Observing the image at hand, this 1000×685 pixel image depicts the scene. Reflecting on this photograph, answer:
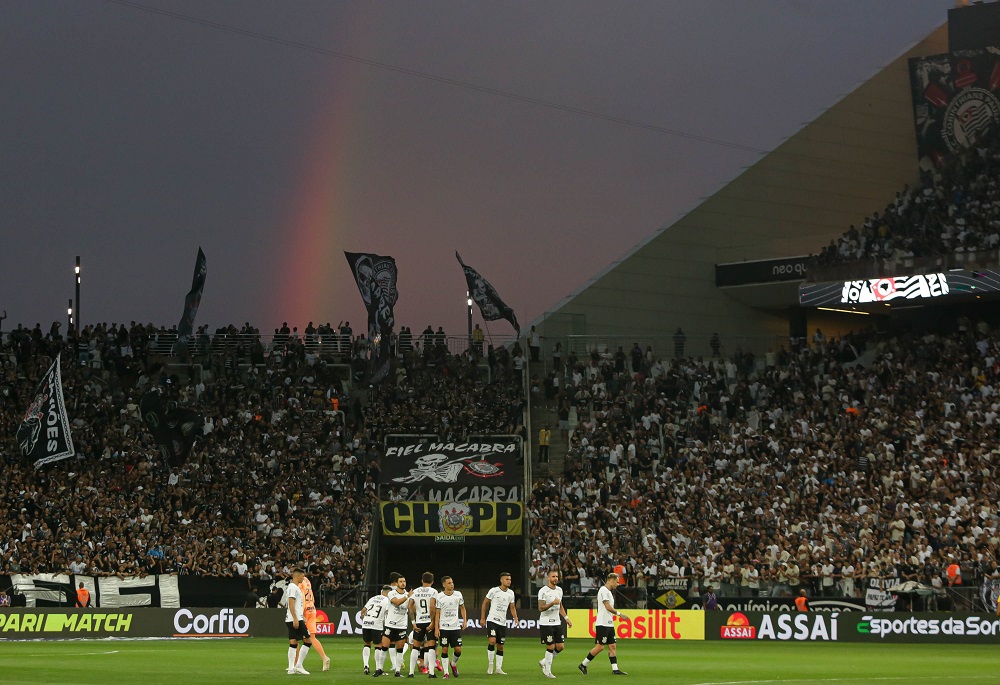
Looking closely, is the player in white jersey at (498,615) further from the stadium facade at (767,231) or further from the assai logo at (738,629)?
the stadium facade at (767,231)

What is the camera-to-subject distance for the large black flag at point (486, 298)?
53719mm

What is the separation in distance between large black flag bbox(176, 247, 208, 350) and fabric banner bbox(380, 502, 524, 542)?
11816 millimetres

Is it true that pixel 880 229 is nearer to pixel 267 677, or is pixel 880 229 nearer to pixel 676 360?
pixel 676 360

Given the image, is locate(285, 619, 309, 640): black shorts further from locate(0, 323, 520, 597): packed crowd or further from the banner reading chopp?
the banner reading chopp

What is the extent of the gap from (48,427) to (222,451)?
6155 millimetres

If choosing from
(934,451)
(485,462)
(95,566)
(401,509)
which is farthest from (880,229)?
(95,566)

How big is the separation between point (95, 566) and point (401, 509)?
10.2 m

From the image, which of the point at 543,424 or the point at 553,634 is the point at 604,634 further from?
the point at 543,424

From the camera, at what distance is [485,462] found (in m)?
49.1

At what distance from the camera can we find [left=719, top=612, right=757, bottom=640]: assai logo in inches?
1564

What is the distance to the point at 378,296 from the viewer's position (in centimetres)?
5000

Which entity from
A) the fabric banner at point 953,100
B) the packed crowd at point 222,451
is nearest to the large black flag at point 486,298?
the packed crowd at point 222,451

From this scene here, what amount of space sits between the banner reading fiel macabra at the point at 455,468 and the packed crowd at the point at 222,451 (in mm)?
779

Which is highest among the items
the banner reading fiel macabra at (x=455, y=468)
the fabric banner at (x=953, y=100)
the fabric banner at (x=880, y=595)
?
the fabric banner at (x=953, y=100)
